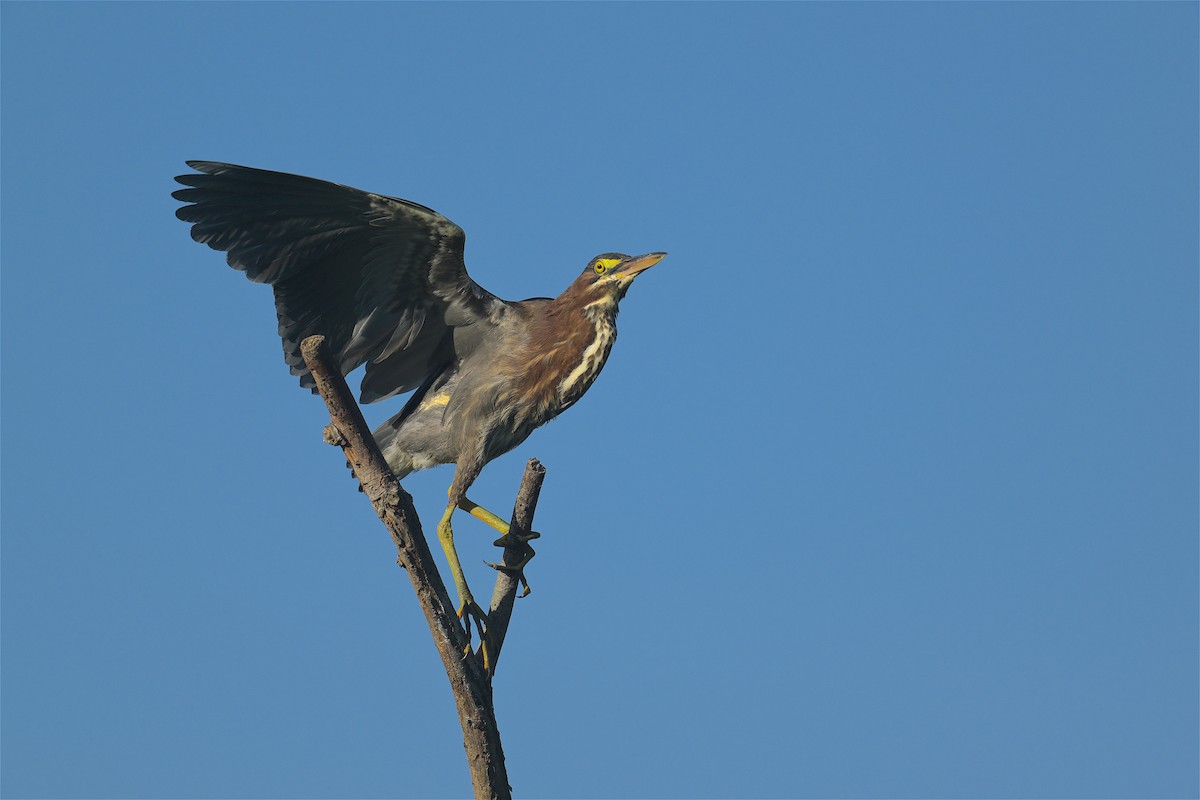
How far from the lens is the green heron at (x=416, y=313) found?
25.5 ft

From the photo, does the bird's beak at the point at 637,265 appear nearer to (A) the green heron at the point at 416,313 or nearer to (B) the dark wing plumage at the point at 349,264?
(A) the green heron at the point at 416,313

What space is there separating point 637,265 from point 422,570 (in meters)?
2.72

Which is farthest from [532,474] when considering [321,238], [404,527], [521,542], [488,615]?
[321,238]

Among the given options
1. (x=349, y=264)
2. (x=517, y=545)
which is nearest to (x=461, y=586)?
(x=517, y=545)

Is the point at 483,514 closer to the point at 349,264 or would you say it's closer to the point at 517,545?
the point at 517,545

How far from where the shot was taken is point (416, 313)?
27.9 feet

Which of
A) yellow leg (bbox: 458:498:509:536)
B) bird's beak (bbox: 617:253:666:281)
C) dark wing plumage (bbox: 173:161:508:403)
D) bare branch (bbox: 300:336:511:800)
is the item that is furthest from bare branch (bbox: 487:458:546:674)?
bird's beak (bbox: 617:253:666:281)

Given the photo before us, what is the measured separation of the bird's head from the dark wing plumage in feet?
1.99

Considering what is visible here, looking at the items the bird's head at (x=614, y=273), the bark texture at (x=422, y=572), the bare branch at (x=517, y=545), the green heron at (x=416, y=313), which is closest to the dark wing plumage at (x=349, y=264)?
the green heron at (x=416, y=313)

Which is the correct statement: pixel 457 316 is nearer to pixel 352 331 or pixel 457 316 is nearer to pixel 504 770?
pixel 352 331

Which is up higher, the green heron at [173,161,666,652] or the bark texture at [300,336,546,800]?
the green heron at [173,161,666,652]

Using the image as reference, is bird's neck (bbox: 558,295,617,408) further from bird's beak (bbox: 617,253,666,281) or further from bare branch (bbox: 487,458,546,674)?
bare branch (bbox: 487,458,546,674)

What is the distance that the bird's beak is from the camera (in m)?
8.49

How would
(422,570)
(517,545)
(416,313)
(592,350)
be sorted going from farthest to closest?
(416,313) → (592,350) → (517,545) → (422,570)
